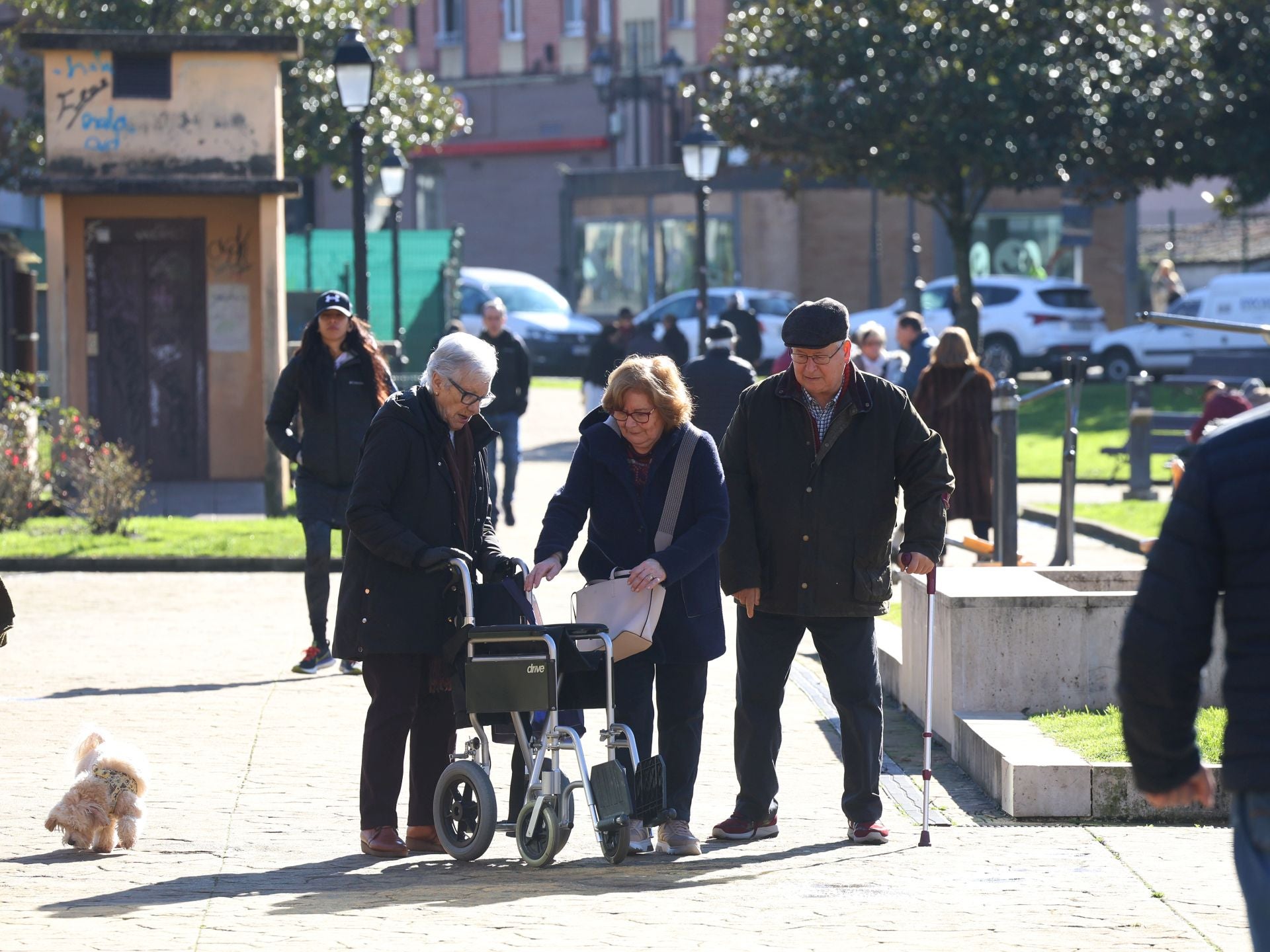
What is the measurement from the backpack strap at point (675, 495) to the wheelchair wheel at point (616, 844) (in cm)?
91

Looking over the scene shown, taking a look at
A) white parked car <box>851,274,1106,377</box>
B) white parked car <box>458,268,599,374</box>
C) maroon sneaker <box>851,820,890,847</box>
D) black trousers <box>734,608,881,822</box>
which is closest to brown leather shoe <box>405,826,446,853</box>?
black trousers <box>734,608,881,822</box>

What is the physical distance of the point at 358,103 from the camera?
15844 mm

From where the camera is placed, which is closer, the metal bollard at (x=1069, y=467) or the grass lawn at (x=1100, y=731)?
the grass lawn at (x=1100, y=731)

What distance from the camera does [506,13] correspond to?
186 feet

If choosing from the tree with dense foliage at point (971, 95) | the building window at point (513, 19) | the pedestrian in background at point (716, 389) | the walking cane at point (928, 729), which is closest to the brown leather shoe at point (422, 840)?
the walking cane at point (928, 729)

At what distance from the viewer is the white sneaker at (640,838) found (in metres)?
6.62

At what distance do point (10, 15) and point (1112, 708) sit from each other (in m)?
41.2

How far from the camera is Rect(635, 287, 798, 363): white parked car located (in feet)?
110

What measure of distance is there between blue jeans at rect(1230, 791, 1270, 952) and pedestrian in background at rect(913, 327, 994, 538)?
33.7ft

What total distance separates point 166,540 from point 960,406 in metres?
5.86

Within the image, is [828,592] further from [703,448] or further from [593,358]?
[593,358]

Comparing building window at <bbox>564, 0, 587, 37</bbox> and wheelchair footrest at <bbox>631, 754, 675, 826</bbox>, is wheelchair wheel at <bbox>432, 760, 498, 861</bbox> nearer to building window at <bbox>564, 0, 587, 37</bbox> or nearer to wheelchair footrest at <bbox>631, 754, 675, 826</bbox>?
wheelchair footrest at <bbox>631, 754, 675, 826</bbox>

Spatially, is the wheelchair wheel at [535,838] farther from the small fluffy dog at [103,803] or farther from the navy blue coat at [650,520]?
the small fluffy dog at [103,803]

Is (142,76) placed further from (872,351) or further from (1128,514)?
(1128,514)
